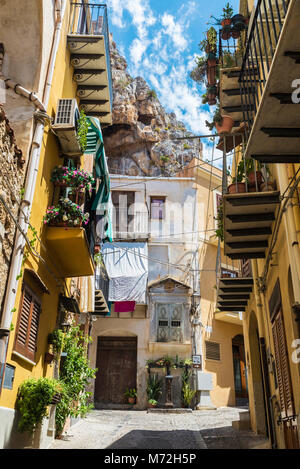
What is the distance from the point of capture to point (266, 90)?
200 inches

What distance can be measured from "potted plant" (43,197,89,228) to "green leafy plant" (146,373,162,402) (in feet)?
47.0

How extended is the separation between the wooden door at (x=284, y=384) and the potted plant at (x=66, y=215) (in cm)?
460

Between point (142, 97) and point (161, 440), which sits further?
point (142, 97)

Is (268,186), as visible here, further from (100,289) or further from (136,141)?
(136,141)

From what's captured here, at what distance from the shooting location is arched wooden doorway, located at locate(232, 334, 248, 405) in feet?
78.5

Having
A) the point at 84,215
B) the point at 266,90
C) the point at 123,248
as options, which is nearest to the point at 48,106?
the point at 84,215

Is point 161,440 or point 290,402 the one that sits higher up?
point 290,402

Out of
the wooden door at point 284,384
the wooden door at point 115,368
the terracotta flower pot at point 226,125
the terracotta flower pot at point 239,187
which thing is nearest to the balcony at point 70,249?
the terracotta flower pot at point 239,187

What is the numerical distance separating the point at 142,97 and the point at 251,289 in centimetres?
2988

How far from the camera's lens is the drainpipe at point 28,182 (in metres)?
6.48

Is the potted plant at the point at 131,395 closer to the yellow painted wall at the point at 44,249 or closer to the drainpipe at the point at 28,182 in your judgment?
the yellow painted wall at the point at 44,249
